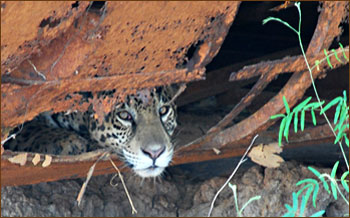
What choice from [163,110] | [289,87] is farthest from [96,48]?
[163,110]

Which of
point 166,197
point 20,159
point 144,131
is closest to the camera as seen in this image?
point 20,159

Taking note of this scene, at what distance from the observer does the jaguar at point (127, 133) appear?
18.3 feet

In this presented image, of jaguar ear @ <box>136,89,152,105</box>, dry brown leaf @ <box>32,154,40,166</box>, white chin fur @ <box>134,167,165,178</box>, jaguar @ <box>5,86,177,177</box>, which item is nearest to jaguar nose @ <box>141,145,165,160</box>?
jaguar @ <box>5,86,177,177</box>

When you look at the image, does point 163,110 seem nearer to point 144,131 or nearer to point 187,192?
point 144,131

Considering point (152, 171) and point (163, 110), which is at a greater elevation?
point (163, 110)

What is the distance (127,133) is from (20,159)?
4.80ft

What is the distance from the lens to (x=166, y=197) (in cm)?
687

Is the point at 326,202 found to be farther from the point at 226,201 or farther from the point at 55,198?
the point at 55,198

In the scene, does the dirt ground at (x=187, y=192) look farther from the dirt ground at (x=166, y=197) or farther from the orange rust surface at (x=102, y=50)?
the orange rust surface at (x=102, y=50)

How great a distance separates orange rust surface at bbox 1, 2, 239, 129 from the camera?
3633mm

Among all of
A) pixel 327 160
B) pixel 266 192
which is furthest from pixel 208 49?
pixel 327 160

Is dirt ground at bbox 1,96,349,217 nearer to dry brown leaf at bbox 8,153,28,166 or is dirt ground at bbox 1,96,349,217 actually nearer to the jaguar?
the jaguar

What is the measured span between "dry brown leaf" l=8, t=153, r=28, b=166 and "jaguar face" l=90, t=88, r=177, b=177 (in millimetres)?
1046

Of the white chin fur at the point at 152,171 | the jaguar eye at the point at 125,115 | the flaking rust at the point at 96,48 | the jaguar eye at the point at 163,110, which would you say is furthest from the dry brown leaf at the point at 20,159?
→ the jaguar eye at the point at 163,110
